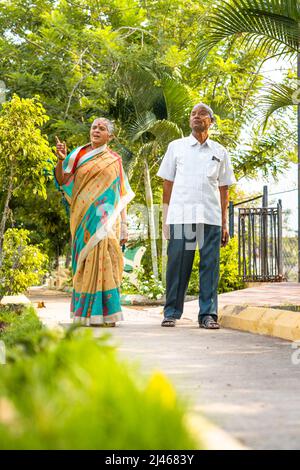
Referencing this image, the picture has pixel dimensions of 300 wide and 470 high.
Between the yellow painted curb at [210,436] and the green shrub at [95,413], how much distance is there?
107 mm

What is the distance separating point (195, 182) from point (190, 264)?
0.79m

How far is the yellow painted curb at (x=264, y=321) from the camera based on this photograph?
6504 millimetres

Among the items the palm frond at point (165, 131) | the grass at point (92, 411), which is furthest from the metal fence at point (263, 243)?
the grass at point (92, 411)

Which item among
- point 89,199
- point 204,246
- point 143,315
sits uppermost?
point 89,199

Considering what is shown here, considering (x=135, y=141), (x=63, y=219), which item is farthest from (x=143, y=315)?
(x=63, y=219)

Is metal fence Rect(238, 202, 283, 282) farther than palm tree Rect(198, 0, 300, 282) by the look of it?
Yes

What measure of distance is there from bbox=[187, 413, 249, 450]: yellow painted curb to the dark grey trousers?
476 centimetres

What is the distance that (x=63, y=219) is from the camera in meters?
25.7

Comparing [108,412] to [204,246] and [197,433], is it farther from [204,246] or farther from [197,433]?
[204,246]

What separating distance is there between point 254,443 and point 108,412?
0.67 metres

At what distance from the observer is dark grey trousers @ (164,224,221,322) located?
7.50m

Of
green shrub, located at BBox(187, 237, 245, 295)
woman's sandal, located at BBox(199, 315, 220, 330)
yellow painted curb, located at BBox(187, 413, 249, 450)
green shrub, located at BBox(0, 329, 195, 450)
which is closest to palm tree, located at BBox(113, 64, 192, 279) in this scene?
green shrub, located at BBox(187, 237, 245, 295)

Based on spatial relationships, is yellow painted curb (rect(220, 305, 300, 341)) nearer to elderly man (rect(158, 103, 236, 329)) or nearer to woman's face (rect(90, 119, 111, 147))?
elderly man (rect(158, 103, 236, 329))

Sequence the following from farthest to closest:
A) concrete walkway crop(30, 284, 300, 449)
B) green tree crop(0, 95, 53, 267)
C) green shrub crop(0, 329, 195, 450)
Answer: green tree crop(0, 95, 53, 267)
concrete walkway crop(30, 284, 300, 449)
green shrub crop(0, 329, 195, 450)
